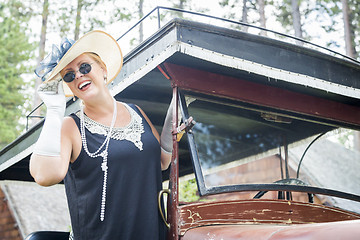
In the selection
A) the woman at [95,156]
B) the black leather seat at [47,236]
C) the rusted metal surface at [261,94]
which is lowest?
the black leather seat at [47,236]

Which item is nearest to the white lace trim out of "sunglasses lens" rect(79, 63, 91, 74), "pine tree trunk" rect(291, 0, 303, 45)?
"sunglasses lens" rect(79, 63, 91, 74)

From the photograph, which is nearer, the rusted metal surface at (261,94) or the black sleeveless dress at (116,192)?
the black sleeveless dress at (116,192)

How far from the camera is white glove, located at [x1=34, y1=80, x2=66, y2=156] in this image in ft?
7.27

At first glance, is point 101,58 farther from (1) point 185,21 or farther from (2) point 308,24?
(2) point 308,24

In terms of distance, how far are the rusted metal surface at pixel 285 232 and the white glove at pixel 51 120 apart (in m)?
0.84

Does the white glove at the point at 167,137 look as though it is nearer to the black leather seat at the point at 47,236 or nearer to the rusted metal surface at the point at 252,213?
the rusted metal surface at the point at 252,213

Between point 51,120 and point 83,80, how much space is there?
37 centimetres

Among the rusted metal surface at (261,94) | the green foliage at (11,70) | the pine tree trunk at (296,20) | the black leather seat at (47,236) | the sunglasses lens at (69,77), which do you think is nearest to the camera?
the sunglasses lens at (69,77)

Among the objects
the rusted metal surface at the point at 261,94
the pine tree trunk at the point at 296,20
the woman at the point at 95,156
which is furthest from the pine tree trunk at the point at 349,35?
the woman at the point at 95,156

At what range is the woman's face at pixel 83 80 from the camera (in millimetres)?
2523

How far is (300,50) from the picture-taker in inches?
114

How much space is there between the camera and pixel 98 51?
265cm

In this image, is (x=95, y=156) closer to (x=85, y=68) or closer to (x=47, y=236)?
(x=85, y=68)

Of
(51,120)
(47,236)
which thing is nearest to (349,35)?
(47,236)
